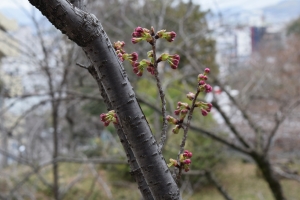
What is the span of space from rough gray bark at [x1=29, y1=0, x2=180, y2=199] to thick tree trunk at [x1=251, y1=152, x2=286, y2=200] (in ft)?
5.98

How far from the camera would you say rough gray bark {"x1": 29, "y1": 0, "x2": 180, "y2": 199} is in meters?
0.37

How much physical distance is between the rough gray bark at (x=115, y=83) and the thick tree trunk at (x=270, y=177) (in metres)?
1.82

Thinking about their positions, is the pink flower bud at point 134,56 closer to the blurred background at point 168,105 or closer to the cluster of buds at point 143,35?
the cluster of buds at point 143,35

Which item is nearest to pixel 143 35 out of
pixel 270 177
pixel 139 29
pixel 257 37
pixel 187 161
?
pixel 139 29

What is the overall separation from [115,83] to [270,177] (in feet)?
6.30

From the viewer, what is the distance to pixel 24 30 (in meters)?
4.57

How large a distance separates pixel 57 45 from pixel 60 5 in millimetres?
3324

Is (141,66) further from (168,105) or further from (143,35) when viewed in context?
(168,105)

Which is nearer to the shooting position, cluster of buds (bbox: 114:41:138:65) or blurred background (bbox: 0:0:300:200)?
cluster of buds (bbox: 114:41:138:65)

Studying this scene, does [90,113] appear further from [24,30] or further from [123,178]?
[24,30]

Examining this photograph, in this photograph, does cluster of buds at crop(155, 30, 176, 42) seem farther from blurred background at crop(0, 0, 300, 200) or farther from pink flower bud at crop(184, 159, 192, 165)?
blurred background at crop(0, 0, 300, 200)

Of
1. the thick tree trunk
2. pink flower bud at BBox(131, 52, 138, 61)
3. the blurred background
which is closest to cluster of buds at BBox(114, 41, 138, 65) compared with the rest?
pink flower bud at BBox(131, 52, 138, 61)

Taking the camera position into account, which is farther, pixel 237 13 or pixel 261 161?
pixel 237 13

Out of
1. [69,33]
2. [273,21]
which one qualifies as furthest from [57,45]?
[273,21]
